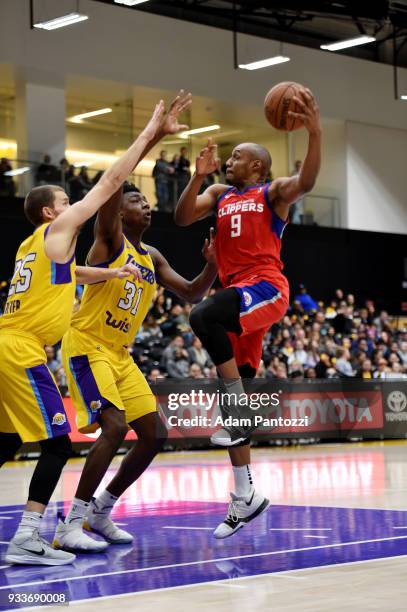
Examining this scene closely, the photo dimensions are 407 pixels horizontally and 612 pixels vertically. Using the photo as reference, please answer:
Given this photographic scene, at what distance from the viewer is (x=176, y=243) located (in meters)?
25.6

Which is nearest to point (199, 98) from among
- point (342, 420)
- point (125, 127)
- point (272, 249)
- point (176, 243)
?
point (125, 127)

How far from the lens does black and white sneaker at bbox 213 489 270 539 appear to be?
6.69 meters

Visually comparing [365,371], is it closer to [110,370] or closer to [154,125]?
[110,370]

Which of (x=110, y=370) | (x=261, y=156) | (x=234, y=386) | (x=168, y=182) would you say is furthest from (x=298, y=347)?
(x=110, y=370)

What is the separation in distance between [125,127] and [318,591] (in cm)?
2445

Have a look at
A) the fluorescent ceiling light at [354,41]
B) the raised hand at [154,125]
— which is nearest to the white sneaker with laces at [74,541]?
the raised hand at [154,125]

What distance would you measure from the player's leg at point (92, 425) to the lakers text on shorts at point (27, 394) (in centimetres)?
A: 67

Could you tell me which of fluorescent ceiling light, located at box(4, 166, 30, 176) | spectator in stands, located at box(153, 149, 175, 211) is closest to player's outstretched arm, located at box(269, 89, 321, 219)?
fluorescent ceiling light, located at box(4, 166, 30, 176)

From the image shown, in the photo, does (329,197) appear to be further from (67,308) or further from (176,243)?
(67,308)

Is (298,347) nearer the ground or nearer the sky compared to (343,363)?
nearer the sky

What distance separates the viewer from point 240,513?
6.74 meters

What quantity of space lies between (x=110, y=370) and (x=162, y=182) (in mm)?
17736

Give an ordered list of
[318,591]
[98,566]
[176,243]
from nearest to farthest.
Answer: [318,591] → [98,566] → [176,243]

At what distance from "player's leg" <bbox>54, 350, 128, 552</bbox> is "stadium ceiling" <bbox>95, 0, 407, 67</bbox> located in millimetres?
20008
